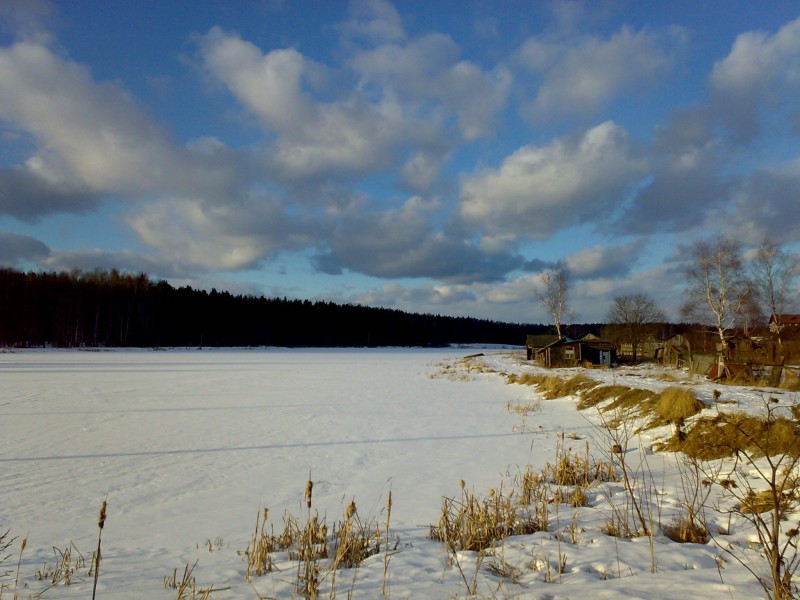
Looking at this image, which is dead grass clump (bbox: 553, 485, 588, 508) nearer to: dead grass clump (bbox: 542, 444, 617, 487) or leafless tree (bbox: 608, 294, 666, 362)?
dead grass clump (bbox: 542, 444, 617, 487)

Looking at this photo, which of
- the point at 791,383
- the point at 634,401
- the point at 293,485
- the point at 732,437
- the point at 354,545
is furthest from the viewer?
Answer: the point at 791,383

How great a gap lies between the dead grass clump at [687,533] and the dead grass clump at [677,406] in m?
6.69

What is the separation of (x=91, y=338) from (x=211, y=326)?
20.9 meters

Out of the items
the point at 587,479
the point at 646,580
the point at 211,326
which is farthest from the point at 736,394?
the point at 211,326

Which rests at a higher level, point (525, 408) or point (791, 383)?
point (791, 383)

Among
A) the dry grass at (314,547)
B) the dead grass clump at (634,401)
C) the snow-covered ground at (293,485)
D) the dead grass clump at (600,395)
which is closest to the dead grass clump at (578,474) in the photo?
the snow-covered ground at (293,485)

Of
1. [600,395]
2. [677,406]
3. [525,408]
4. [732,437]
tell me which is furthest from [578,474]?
[600,395]

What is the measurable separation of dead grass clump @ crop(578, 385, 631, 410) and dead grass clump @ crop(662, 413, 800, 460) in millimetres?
5966

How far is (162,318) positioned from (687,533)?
300 feet

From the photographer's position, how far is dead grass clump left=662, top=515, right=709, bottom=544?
4984mm

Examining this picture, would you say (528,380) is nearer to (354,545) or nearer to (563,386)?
(563,386)

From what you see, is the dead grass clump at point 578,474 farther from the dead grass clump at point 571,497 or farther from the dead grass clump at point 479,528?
the dead grass clump at point 479,528

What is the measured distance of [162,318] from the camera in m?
84.0

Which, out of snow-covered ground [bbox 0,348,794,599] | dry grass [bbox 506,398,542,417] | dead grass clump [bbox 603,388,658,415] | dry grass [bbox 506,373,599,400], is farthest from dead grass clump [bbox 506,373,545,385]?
dead grass clump [bbox 603,388,658,415]
